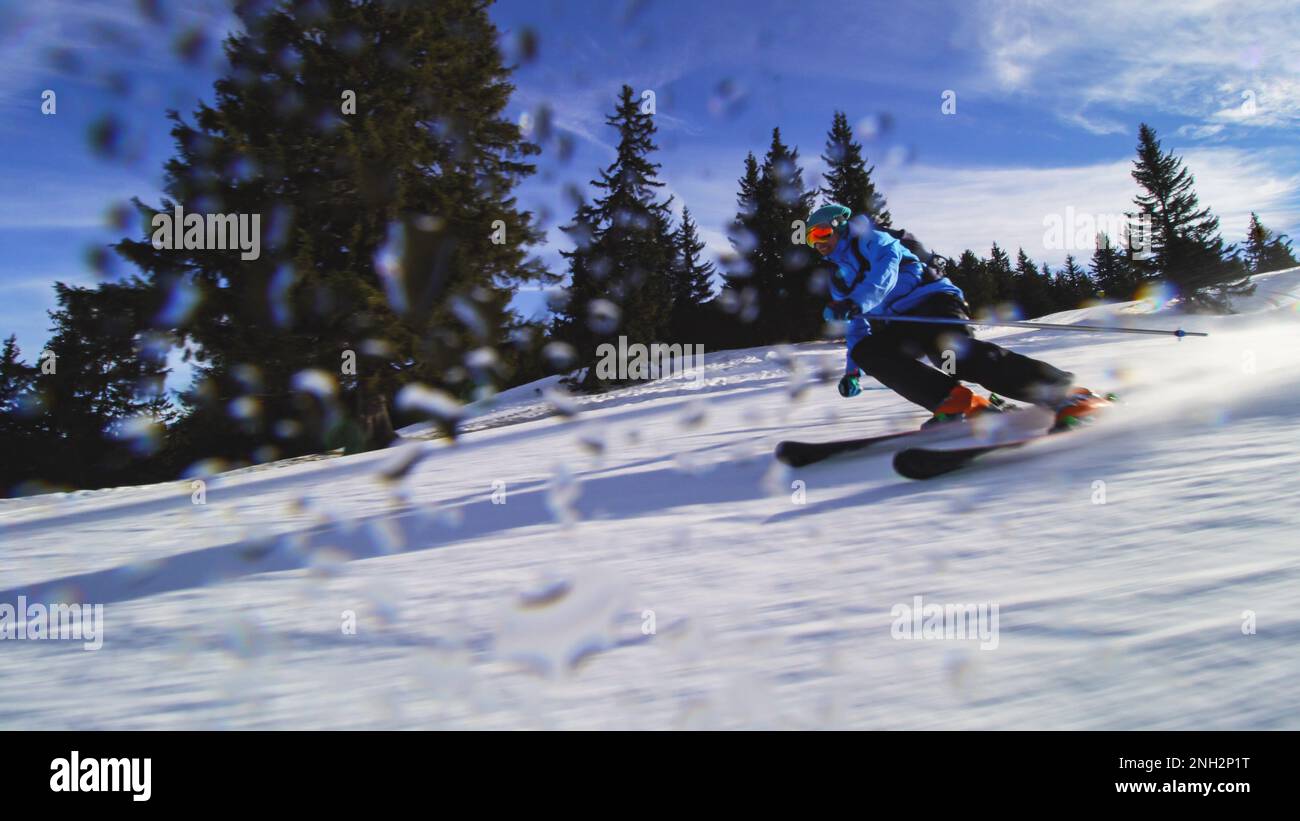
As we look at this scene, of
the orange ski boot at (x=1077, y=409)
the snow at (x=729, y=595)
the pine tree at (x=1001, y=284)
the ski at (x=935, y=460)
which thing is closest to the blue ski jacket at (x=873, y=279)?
the orange ski boot at (x=1077, y=409)

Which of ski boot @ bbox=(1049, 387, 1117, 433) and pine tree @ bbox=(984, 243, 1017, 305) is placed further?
pine tree @ bbox=(984, 243, 1017, 305)

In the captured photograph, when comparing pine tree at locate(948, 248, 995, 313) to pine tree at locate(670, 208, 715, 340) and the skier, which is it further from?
the skier

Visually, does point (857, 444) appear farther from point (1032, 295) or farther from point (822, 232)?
point (1032, 295)

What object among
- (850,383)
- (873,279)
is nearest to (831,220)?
(873,279)

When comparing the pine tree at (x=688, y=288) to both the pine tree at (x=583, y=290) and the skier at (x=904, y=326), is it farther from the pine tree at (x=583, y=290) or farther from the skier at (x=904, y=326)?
the skier at (x=904, y=326)

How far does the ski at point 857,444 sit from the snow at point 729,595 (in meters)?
0.12

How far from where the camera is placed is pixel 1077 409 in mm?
3799

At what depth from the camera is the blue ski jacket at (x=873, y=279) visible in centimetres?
446

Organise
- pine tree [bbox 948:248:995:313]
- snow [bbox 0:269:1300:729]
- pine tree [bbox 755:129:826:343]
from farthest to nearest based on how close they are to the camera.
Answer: pine tree [bbox 948:248:995:313]
pine tree [bbox 755:129:826:343]
snow [bbox 0:269:1300:729]

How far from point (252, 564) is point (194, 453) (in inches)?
1078

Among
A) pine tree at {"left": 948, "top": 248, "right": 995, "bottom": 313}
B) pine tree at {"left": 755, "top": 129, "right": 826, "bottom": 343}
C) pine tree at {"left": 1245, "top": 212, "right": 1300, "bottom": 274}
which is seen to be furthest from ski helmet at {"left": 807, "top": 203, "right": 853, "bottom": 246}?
pine tree at {"left": 1245, "top": 212, "right": 1300, "bottom": 274}

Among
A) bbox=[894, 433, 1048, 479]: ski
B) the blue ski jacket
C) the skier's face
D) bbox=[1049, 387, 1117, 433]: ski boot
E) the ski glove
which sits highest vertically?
the skier's face

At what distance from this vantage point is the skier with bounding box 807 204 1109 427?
163 inches

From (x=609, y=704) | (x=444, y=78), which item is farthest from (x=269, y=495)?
(x=444, y=78)
